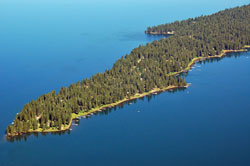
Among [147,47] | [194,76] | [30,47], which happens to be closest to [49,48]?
[30,47]

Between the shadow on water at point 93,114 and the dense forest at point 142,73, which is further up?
the dense forest at point 142,73

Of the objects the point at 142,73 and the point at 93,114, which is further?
the point at 142,73

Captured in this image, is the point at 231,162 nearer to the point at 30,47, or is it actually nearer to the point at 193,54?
the point at 193,54

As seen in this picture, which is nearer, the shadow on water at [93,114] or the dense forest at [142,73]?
the shadow on water at [93,114]

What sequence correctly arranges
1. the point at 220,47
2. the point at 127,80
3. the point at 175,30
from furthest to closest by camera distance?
the point at 175,30, the point at 220,47, the point at 127,80

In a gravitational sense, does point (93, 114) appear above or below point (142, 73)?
below

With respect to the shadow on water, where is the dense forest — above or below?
above

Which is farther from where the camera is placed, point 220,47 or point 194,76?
point 220,47

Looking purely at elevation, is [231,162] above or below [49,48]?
below
